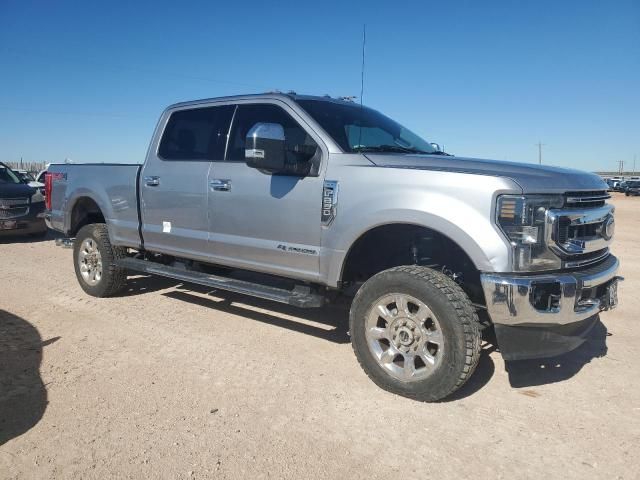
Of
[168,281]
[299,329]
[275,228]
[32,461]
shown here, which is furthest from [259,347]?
[168,281]

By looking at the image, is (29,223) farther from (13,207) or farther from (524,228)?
(524,228)

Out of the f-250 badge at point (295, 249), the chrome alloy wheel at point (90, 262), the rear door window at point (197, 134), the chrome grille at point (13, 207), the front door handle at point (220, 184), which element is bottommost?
the chrome alloy wheel at point (90, 262)

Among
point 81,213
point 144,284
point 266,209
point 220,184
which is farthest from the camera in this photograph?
point 144,284

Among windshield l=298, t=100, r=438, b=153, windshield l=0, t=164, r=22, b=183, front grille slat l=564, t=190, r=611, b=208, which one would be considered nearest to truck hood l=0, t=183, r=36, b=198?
windshield l=0, t=164, r=22, b=183

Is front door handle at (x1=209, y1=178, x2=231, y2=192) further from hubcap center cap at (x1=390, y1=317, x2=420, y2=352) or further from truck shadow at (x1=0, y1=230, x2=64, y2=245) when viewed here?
truck shadow at (x1=0, y1=230, x2=64, y2=245)

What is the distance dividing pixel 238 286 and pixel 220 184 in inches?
36.8

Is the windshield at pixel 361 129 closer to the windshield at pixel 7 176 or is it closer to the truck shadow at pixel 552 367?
the truck shadow at pixel 552 367

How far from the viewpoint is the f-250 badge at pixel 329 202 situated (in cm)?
398

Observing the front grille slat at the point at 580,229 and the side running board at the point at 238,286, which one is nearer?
the front grille slat at the point at 580,229

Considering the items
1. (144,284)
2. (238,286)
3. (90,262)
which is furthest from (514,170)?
(144,284)

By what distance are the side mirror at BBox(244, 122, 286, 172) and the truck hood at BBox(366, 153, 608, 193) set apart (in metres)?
0.69

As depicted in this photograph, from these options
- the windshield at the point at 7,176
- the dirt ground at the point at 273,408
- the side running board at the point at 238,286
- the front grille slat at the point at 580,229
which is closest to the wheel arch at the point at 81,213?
the side running board at the point at 238,286

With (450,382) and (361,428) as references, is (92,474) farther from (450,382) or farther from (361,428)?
(450,382)

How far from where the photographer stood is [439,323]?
3.45 m
